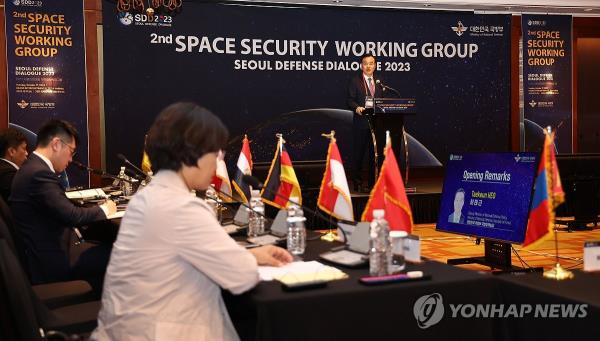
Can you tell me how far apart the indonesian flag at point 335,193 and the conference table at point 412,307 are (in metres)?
0.88

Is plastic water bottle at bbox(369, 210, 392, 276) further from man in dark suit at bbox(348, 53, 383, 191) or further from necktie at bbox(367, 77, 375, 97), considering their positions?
necktie at bbox(367, 77, 375, 97)

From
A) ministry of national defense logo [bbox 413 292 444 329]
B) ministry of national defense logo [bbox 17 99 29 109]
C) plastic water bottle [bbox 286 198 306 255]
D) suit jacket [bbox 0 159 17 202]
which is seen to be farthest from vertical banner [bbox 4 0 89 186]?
ministry of national defense logo [bbox 413 292 444 329]

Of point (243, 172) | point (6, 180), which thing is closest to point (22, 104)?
point (6, 180)

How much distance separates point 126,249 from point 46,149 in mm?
2000

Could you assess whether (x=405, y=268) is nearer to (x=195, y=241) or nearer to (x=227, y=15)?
(x=195, y=241)

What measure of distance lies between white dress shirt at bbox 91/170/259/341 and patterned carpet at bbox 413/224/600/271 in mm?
2947

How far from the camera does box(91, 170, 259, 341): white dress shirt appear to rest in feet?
5.83

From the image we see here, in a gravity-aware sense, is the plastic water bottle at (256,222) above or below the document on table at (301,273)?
above

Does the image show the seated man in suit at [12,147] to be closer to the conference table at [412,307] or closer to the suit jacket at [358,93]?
the conference table at [412,307]

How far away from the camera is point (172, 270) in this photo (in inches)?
71.2

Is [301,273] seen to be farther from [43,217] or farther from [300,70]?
[300,70]

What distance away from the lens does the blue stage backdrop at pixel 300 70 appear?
9.35m

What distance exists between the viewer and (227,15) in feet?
32.0

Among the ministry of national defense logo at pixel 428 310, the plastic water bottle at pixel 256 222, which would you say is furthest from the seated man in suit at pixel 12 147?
the ministry of national defense logo at pixel 428 310
